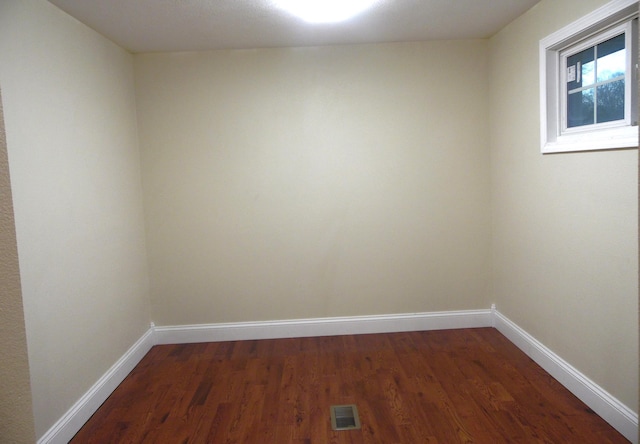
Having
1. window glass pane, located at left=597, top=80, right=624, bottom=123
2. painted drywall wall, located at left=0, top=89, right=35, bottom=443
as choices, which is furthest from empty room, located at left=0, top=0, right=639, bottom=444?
painted drywall wall, located at left=0, top=89, right=35, bottom=443

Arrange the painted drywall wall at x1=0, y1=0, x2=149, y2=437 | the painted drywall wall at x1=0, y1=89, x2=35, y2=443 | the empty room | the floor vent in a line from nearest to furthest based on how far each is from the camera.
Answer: the painted drywall wall at x1=0, y1=89, x2=35, y2=443 < the painted drywall wall at x1=0, y1=0, x2=149, y2=437 < the empty room < the floor vent

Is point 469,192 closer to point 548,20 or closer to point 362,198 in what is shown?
point 362,198

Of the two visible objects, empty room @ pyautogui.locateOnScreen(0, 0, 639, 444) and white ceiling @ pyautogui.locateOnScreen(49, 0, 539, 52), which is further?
white ceiling @ pyautogui.locateOnScreen(49, 0, 539, 52)

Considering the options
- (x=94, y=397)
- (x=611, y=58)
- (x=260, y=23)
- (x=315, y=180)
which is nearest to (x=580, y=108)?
(x=611, y=58)

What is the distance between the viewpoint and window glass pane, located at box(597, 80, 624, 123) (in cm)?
234

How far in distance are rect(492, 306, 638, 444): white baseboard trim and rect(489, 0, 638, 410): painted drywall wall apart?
5 cm

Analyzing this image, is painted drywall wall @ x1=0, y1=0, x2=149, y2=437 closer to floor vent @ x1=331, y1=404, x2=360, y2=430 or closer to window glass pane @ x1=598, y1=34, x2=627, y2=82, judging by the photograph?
floor vent @ x1=331, y1=404, x2=360, y2=430

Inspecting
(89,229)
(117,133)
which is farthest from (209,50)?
(89,229)

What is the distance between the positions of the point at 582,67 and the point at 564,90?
0.18m

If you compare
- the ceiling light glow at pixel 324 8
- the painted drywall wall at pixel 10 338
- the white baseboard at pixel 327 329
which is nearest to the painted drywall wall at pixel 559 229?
the white baseboard at pixel 327 329

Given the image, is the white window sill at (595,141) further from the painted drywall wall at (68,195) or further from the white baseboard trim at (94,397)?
the white baseboard trim at (94,397)

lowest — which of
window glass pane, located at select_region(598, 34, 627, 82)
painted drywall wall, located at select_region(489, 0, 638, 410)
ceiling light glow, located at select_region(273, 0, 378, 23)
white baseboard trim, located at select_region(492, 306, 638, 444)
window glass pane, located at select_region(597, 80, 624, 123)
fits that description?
white baseboard trim, located at select_region(492, 306, 638, 444)

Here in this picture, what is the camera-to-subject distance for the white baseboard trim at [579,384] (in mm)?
2188

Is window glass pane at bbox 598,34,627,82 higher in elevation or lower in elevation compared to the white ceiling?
lower
